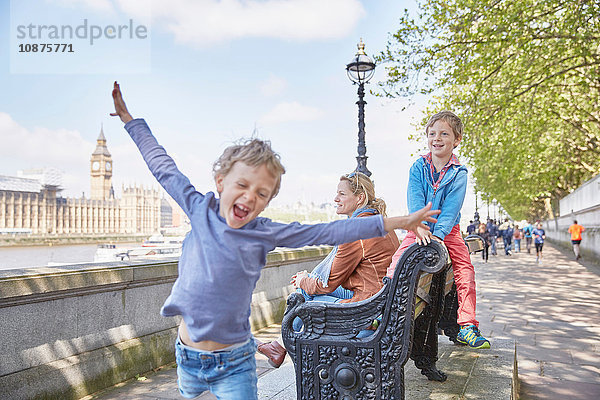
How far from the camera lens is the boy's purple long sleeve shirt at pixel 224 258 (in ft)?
7.22

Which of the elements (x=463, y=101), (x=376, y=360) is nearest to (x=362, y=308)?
(x=376, y=360)

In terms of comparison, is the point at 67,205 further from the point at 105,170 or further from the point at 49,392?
the point at 49,392

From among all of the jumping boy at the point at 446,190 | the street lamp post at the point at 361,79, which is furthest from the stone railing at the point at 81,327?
the street lamp post at the point at 361,79

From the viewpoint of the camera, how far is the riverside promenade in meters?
3.83

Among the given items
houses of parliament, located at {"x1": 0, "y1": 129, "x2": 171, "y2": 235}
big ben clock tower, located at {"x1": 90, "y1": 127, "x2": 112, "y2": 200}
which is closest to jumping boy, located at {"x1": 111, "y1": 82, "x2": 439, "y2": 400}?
houses of parliament, located at {"x1": 0, "y1": 129, "x2": 171, "y2": 235}

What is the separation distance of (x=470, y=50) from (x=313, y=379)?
11.6m

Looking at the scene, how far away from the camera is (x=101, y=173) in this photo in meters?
162

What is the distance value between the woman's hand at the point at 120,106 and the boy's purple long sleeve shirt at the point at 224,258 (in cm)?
43

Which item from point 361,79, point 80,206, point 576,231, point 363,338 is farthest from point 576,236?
point 80,206

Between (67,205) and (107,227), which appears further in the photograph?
(107,227)

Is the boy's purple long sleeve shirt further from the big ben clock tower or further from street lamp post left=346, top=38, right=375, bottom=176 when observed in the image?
the big ben clock tower

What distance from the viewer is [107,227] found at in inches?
5659

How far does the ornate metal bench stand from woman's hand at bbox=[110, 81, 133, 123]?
4.57 feet

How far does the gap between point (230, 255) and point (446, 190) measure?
210 centimetres
